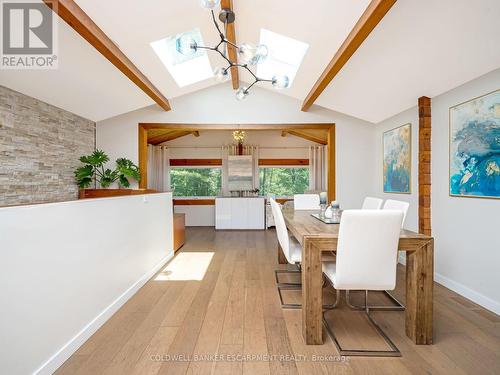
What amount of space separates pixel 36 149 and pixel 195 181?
165 inches

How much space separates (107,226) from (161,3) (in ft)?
7.02

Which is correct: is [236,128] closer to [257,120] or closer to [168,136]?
[257,120]

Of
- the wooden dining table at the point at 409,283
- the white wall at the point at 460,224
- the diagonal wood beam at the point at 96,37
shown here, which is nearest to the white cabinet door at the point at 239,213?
the diagonal wood beam at the point at 96,37

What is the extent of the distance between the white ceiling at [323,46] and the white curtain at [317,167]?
9.99ft

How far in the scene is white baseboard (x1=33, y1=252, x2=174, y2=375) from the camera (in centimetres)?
168

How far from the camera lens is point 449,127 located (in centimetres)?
303

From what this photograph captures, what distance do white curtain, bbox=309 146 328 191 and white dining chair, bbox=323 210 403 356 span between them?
5.34 m

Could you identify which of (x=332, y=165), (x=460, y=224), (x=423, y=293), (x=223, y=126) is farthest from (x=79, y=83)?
(x=460, y=224)

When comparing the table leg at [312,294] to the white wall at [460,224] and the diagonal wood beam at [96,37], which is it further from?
the diagonal wood beam at [96,37]

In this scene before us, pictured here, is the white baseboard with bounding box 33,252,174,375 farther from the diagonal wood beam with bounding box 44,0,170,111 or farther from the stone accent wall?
the diagonal wood beam with bounding box 44,0,170,111

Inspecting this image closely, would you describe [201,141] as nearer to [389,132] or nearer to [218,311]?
[389,132]

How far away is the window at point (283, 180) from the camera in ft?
25.0

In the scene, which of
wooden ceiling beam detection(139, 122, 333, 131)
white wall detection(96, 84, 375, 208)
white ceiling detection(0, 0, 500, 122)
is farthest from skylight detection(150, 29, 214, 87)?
wooden ceiling beam detection(139, 122, 333, 131)

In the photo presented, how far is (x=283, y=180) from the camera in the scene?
300 inches
